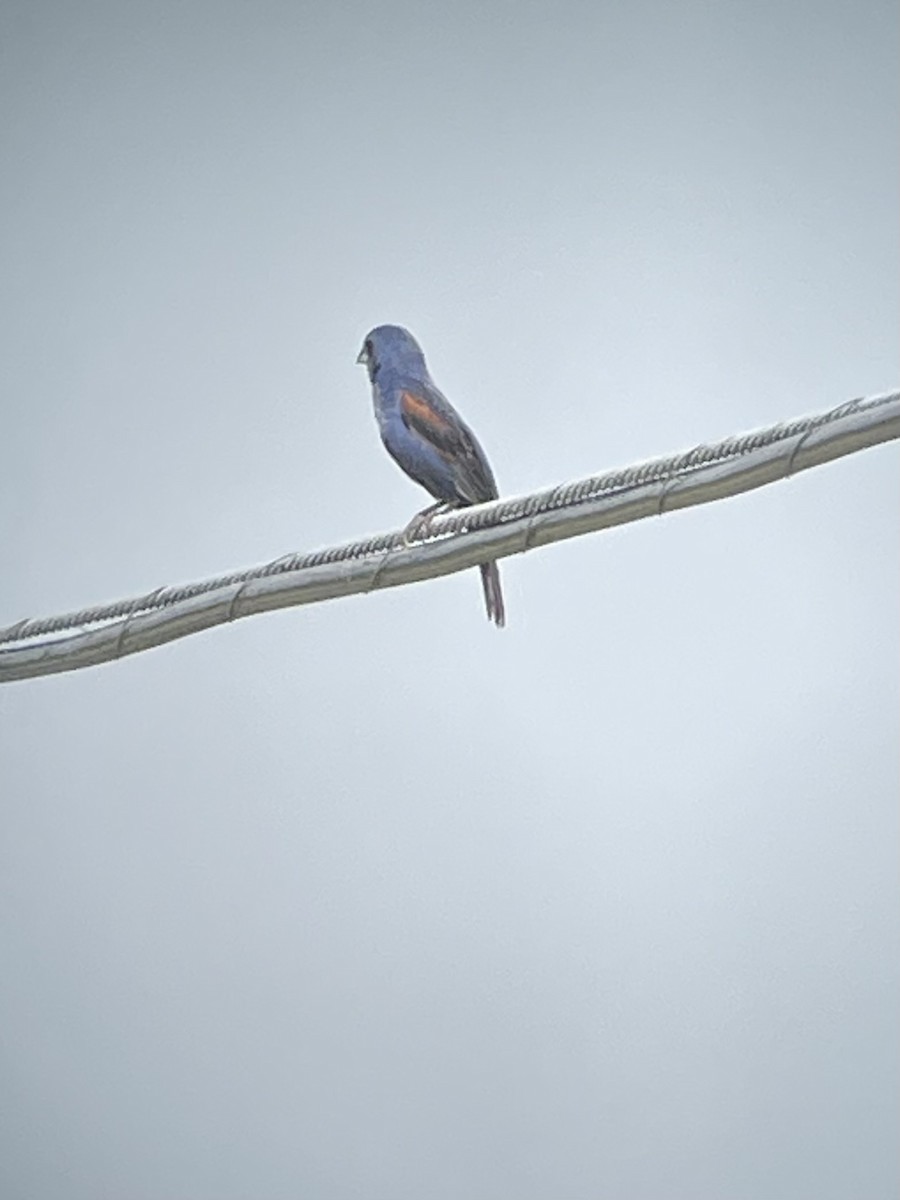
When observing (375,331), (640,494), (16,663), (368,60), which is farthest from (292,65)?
(640,494)

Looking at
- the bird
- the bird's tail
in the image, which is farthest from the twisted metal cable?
the bird's tail

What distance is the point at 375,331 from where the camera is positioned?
15.3ft

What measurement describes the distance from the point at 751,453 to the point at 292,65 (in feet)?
14.4

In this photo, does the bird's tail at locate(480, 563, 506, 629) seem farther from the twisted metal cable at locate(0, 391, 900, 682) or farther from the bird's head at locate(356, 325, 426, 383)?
the twisted metal cable at locate(0, 391, 900, 682)

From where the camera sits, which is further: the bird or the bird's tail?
the bird's tail

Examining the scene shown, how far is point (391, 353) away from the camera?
455 centimetres

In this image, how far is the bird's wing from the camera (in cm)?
425

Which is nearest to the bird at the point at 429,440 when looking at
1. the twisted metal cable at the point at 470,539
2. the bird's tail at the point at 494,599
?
the bird's tail at the point at 494,599

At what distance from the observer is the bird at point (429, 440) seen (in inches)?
167

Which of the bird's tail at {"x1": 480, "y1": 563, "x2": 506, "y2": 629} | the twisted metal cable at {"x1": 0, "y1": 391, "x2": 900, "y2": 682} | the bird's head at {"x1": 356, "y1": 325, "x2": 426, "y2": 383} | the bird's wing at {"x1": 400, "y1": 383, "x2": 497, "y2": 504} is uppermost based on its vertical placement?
the bird's head at {"x1": 356, "y1": 325, "x2": 426, "y2": 383}

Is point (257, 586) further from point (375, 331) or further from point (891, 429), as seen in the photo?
point (375, 331)

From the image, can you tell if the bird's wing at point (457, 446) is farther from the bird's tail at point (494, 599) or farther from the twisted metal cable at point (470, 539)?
the twisted metal cable at point (470, 539)

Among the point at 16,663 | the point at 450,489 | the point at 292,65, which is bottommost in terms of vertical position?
the point at 16,663

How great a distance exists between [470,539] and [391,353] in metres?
1.89
